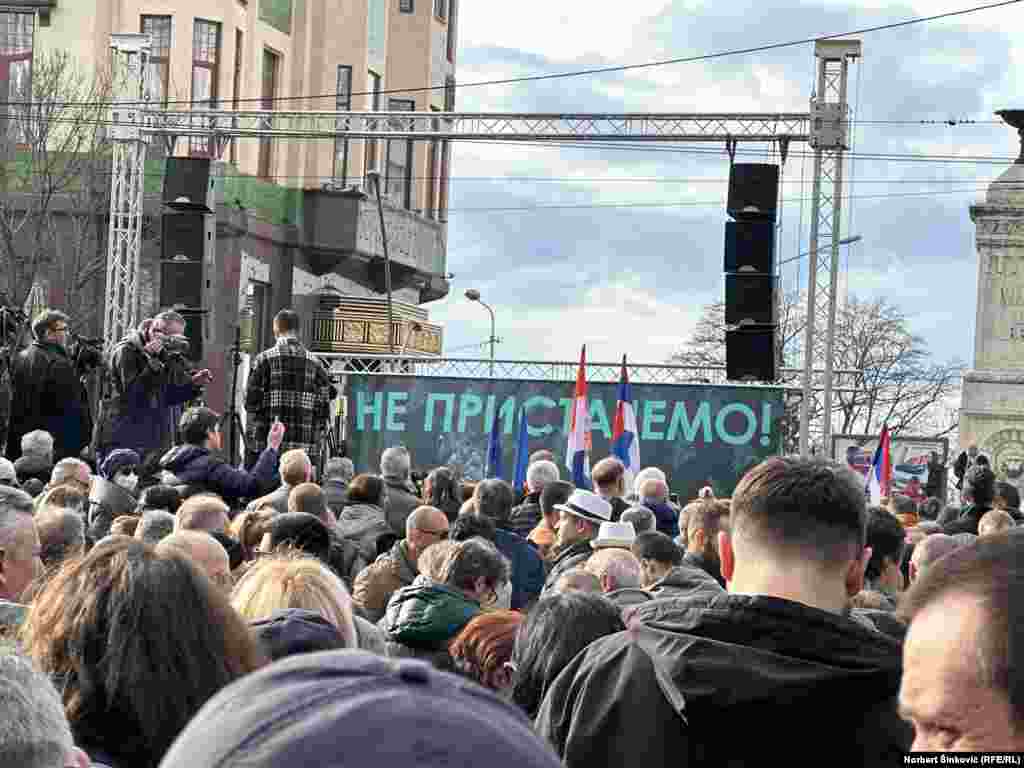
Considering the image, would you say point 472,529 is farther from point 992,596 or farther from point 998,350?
point 998,350

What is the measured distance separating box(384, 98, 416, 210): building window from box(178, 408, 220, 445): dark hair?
34.5m

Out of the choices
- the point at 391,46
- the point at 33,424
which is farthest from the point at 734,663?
the point at 391,46

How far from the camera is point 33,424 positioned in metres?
14.5

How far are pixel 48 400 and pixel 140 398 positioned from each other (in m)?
0.73

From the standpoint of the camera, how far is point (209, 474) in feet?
36.9

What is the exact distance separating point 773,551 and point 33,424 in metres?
11.6

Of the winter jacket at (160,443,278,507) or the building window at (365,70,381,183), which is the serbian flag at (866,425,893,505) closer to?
the winter jacket at (160,443,278,507)

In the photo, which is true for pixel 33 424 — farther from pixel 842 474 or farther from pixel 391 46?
pixel 391 46

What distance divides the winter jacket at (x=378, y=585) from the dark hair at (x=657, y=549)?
101 centimetres

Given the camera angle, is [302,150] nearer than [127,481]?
No

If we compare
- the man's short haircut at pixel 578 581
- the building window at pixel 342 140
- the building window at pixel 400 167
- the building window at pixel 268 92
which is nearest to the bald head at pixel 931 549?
the man's short haircut at pixel 578 581

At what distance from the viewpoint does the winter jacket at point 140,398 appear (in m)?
14.2

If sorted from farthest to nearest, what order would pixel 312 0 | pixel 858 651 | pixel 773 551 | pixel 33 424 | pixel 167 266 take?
pixel 312 0 < pixel 167 266 < pixel 33 424 < pixel 773 551 < pixel 858 651

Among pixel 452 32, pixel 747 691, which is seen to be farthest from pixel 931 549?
pixel 452 32
